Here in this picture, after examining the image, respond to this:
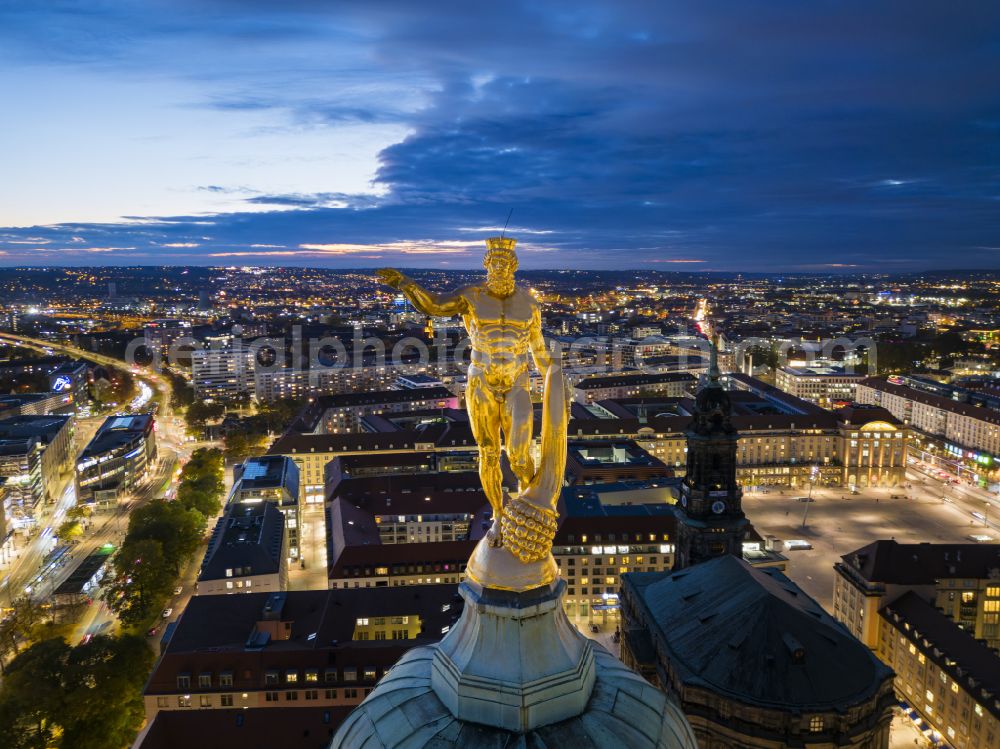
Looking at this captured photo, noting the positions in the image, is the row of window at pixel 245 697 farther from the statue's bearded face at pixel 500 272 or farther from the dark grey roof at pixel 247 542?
the statue's bearded face at pixel 500 272

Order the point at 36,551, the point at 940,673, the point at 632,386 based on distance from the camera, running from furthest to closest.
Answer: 1. the point at 632,386
2. the point at 36,551
3. the point at 940,673

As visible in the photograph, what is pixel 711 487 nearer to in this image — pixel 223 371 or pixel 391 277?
pixel 391 277

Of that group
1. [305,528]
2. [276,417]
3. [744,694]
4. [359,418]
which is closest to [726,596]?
[744,694]

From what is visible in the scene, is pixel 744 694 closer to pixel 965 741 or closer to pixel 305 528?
pixel 965 741

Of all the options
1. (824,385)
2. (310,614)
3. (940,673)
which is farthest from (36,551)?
(824,385)

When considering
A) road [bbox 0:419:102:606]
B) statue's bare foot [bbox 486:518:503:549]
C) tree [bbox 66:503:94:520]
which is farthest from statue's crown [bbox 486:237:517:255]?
tree [bbox 66:503:94:520]

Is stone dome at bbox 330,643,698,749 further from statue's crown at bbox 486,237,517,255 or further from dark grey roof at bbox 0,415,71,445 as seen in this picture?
dark grey roof at bbox 0,415,71,445

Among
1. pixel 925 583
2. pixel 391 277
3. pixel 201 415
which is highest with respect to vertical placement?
pixel 391 277

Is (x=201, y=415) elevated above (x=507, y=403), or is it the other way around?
(x=507, y=403)
